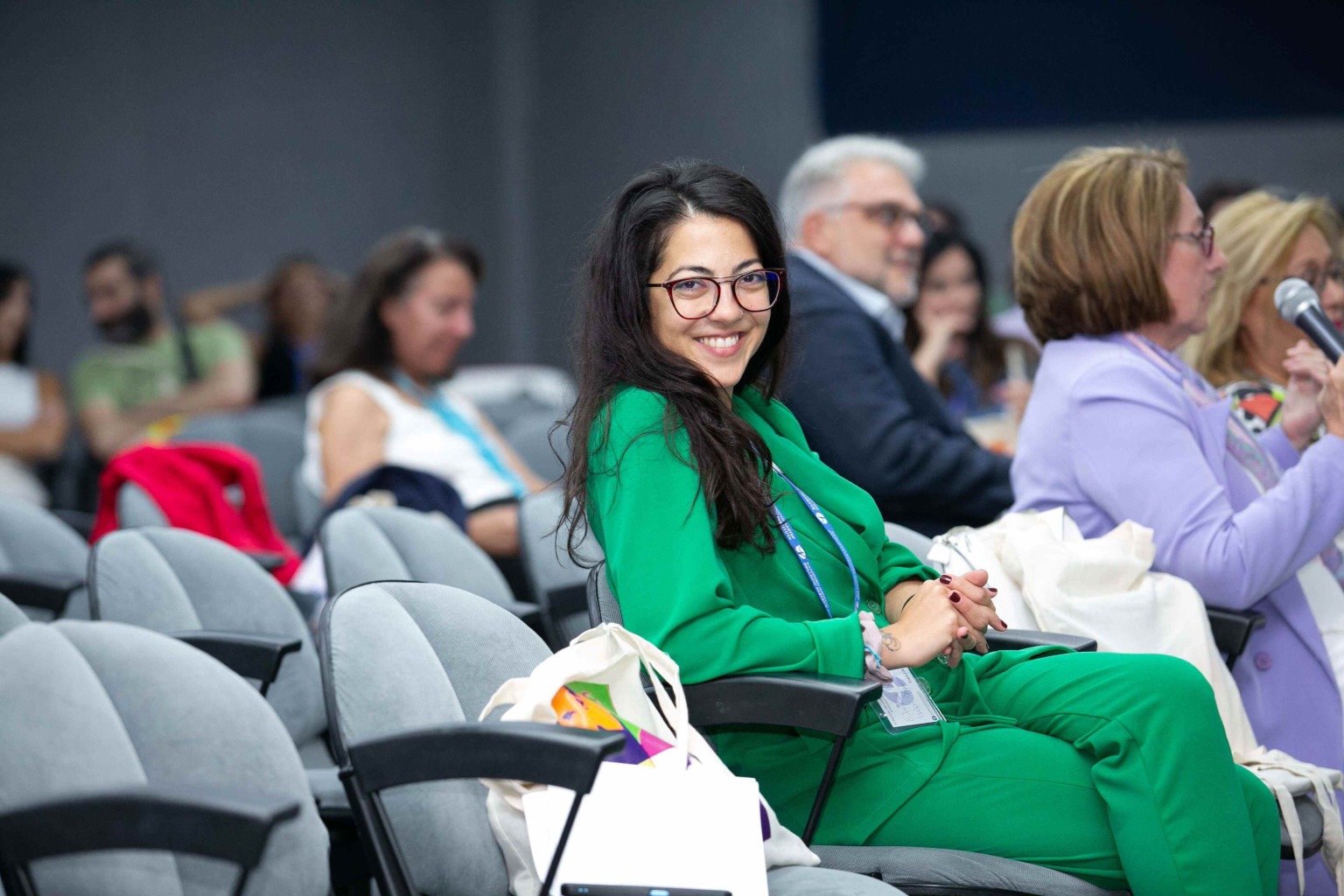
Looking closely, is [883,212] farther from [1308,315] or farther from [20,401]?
[20,401]

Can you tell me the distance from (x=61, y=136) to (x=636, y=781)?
6.39 m

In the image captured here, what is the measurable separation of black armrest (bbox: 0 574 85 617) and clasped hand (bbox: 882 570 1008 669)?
170 cm

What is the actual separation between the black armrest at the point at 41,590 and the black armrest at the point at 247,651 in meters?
0.64

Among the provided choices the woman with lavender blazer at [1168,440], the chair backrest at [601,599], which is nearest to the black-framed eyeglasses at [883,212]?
the woman with lavender blazer at [1168,440]

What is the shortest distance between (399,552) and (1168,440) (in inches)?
57.4

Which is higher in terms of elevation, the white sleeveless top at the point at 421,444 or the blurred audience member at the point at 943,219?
the blurred audience member at the point at 943,219

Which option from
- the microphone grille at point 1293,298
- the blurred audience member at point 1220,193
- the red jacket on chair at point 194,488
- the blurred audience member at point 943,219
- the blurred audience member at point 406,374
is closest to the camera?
the microphone grille at point 1293,298

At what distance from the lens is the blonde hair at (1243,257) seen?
300 centimetres

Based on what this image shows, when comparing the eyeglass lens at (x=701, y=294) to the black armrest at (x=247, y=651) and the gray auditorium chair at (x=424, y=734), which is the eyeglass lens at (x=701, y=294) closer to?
the gray auditorium chair at (x=424, y=734)

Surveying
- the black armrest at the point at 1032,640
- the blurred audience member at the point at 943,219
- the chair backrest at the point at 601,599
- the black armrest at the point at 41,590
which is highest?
the blurred audience member at the point at 943,219

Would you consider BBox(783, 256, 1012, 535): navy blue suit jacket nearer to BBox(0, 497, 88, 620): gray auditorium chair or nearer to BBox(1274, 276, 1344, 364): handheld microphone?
BBox(1274, 276, 1344, 364): handheld microphone

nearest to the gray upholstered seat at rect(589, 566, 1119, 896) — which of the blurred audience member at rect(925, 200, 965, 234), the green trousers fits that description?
the green trousers

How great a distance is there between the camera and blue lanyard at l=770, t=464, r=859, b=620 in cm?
194

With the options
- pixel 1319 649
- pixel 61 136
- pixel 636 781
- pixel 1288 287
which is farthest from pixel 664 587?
pixel 61 136
